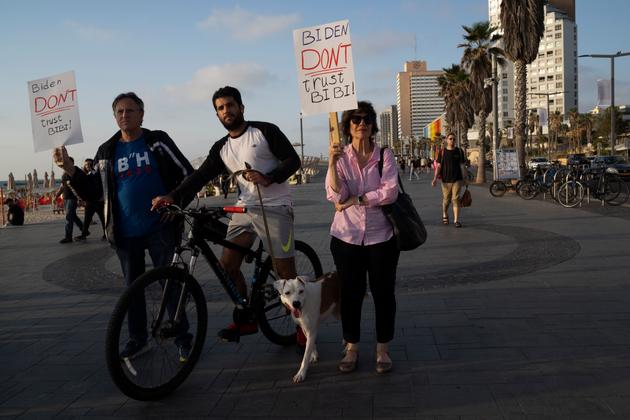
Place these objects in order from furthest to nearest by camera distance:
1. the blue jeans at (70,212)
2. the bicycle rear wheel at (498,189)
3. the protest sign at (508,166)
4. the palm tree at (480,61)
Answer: the palm tree at (480,61)
the protest sign at (508,166)
the bicycle rear wheel at (498,189)
the blue jeans at (70,212)

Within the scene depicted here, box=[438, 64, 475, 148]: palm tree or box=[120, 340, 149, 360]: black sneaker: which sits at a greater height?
box=[438, 64, 475, 148]: palm tree

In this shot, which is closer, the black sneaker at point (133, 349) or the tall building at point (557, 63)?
the black sneaker at point (133, 349)

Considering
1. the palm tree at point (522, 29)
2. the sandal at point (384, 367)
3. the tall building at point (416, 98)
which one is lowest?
the sandal at point (384, 367)

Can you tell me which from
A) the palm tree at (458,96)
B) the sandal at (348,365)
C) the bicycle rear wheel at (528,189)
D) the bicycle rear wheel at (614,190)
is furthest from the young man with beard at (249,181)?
the palm tree at (458,96)

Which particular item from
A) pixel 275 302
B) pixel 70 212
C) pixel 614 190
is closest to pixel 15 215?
pixel 70 212

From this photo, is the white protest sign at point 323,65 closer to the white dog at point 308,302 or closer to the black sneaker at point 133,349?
the white dog at point 308,302

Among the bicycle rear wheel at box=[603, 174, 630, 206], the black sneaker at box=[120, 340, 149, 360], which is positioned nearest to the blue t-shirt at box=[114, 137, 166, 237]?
the black sneaker at box=[120, 340, 149, 360]

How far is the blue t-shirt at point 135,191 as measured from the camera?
13.4ft

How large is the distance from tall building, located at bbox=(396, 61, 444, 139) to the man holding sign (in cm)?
16941

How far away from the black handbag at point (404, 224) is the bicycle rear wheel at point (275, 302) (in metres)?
1.03

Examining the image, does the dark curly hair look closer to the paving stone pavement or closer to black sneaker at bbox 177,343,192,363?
the paving stone pavement

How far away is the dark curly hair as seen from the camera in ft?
13.4

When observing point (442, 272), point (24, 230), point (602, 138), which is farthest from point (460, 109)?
point (602, 138)

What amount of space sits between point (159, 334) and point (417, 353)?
195 centimetres
